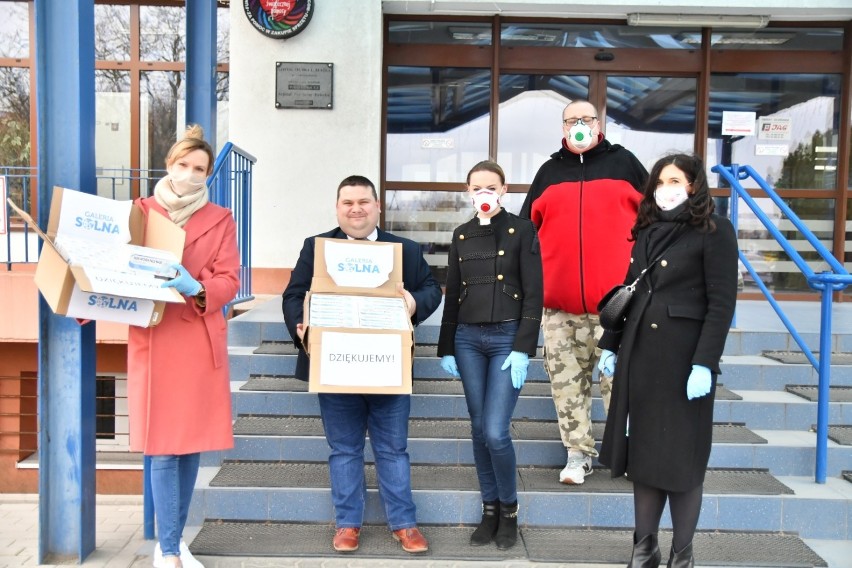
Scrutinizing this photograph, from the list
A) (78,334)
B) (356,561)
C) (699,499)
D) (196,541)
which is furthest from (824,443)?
(78,334)

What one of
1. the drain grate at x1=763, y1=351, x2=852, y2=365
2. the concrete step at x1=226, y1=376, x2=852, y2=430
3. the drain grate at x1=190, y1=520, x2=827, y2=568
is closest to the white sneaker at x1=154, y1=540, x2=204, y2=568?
the drain grate at x1=190, y1=520, x2=827, y2=568

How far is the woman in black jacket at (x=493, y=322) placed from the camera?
3016mm

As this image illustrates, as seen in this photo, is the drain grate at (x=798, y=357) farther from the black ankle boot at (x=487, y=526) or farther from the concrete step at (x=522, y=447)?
the black ankle boot at (x=487, y=526)

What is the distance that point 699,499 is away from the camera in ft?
8.84

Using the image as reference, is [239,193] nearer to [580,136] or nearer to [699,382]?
[580,136]

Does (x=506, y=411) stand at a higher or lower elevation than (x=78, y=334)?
lower

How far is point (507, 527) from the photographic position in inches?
126

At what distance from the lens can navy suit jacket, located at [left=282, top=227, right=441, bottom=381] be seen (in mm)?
3061

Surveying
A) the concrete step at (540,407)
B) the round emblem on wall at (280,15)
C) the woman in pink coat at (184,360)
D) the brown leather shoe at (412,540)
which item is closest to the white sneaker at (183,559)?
the woman in pink coat at (184,360)

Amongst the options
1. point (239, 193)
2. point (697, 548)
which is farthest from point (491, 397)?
point (239, 193)

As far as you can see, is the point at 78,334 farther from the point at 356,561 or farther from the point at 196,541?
the point at 356,561

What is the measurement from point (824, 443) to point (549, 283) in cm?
167

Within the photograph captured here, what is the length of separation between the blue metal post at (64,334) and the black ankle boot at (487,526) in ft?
5.98

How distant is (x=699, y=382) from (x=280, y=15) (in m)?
5.26
